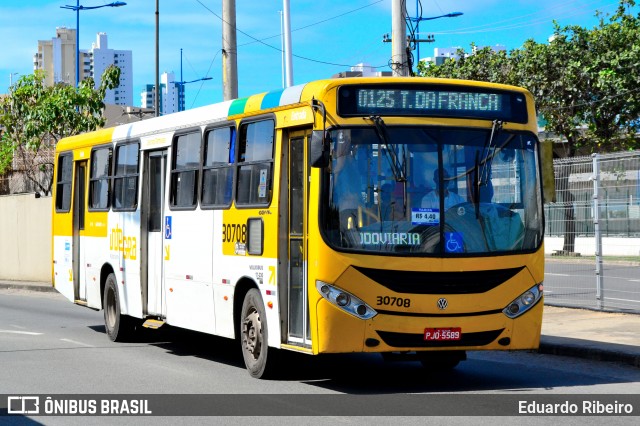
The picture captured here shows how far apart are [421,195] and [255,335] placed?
2535 mm

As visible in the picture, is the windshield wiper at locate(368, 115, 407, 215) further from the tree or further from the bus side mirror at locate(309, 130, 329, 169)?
the tree

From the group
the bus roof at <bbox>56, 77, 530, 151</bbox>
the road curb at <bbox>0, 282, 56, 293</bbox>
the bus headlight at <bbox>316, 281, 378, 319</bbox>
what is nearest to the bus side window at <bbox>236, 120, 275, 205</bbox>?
the bus roof at <bbox>56, 77, 530, 151</bbox>

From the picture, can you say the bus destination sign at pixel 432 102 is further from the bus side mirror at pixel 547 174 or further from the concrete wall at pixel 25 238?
the concrete wall at pixel 25 238

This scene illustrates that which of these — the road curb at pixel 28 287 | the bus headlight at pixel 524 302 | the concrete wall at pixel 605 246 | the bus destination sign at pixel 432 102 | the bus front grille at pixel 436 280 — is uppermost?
the bus destination sign at pixel 432 102

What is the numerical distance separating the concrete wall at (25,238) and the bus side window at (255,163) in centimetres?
2239

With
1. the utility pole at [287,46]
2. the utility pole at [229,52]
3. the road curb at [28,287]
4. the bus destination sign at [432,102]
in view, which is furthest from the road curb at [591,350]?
the road curb at [28,287]

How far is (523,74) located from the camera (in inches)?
1620

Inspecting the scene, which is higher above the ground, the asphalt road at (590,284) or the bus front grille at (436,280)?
the bus front grille at (436,280)

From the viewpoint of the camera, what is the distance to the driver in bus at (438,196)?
1110 centimetres

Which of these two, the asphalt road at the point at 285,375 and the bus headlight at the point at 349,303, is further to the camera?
the asphalt road at the point at 285,375

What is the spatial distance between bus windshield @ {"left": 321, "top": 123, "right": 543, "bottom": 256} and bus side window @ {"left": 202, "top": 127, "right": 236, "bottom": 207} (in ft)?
Result: 7.86

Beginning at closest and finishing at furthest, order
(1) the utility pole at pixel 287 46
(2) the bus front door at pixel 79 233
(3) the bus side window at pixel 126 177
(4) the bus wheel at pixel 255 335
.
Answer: (4) the bus wheel at pixel 255 335 < (3) the bus side window at pixel 126 177 < (2) the bus front door at pixel 79 233 < (1) the utility pole at pixel 287 46

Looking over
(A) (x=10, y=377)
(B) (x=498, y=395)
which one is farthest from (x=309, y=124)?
(A) (x=10, y=377)

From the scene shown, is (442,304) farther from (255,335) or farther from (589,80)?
(589,80)
